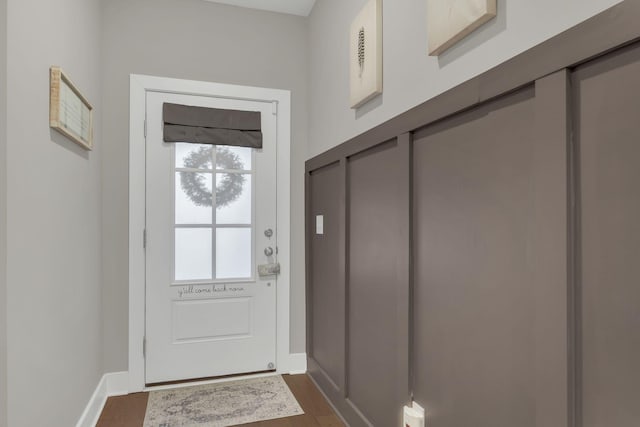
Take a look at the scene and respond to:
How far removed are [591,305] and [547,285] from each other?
0.10 meters

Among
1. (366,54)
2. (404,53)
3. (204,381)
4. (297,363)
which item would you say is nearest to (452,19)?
(404,53)

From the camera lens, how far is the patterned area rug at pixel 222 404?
221cm

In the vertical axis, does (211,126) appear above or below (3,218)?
above


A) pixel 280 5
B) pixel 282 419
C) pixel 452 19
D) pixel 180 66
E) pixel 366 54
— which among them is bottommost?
pixel 282 419

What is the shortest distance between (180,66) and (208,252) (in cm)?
134

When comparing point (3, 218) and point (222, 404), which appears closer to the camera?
point (3, 218)

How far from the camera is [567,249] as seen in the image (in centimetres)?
90

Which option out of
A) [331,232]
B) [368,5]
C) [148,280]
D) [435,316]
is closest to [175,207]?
[148,280]

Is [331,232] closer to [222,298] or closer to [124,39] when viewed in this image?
[222,298]

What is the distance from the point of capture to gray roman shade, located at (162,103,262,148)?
8.80 ft

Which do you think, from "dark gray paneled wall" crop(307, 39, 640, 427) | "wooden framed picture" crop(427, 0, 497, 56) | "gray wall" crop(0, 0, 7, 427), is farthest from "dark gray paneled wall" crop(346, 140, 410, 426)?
"gray wall" crop(0, 0, 7, 427)

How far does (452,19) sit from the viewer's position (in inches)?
49.5

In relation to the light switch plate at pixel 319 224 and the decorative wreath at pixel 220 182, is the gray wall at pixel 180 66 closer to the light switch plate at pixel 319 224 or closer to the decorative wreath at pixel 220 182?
the light switch plate at pixel 319 224

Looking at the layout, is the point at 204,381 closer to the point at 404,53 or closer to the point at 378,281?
the point at 378,281
